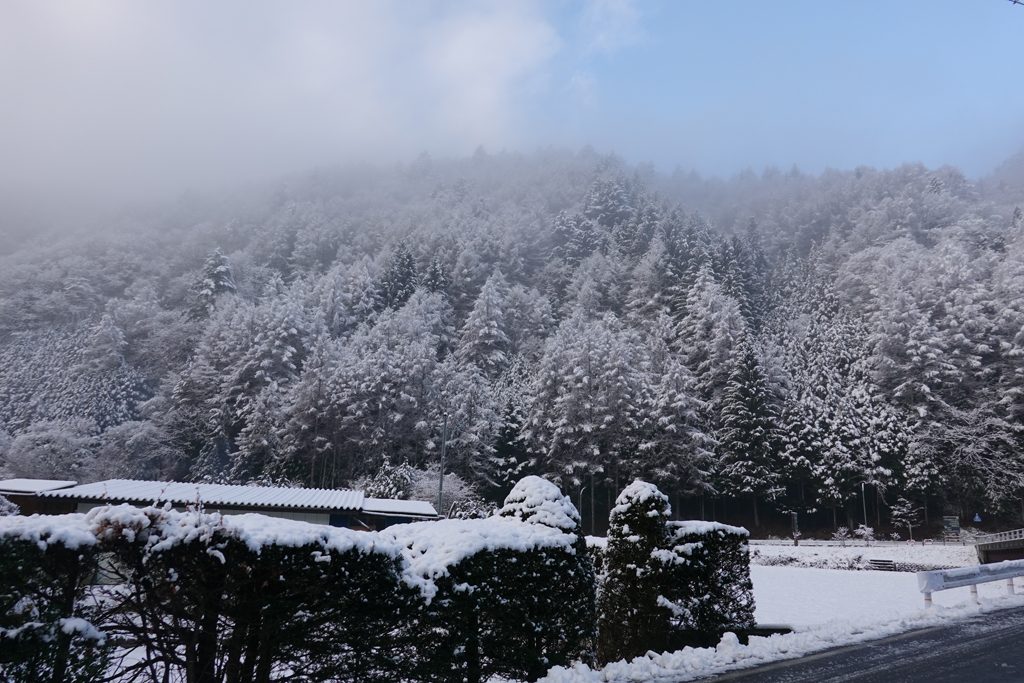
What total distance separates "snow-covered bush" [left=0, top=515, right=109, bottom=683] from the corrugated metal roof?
1764cm

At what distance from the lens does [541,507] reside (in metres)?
6.89

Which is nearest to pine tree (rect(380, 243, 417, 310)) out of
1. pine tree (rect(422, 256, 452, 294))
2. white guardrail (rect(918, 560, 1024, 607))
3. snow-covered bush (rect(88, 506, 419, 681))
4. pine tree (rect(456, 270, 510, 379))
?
pine tree (rect(422, 256, 452, 294))

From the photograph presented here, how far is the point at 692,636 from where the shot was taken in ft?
26.5

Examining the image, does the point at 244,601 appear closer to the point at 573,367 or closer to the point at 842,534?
the point at 573,367

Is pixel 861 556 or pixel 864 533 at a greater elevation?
pixel 864 533

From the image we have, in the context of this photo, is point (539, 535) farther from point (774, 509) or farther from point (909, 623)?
point (774, 509)

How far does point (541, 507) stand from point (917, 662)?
4.85 metres

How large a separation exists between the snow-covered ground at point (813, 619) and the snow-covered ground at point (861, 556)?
7.34 metres

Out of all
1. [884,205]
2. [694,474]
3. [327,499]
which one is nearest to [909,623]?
[327,499]

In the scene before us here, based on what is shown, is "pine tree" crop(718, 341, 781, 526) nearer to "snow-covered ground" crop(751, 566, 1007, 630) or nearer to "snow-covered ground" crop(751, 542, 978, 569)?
"snow-covered ground" crop(751, 542, 978, 569)

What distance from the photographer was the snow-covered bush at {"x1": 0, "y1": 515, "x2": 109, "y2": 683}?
328 centimetres

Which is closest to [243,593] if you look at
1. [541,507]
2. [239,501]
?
[541,507]

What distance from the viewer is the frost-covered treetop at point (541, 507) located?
6.73 metres

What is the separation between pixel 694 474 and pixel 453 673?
41681mm
